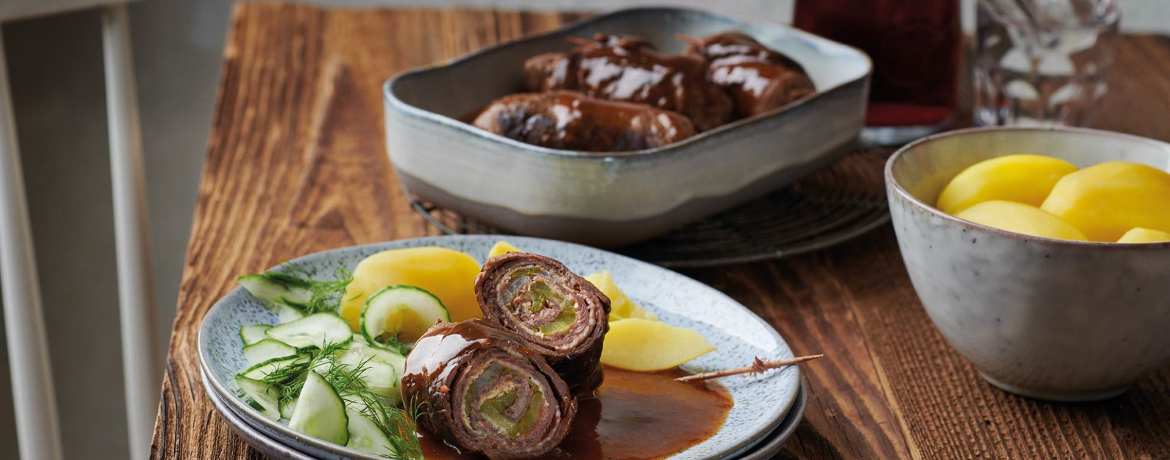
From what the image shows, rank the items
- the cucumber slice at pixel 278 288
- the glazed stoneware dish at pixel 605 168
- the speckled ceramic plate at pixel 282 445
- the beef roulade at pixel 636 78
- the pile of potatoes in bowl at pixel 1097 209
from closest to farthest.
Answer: the speckled ceramic plate at pixel 282 445, the pile of potatoes in bowl at pixel 1097 209, the cucumber slice at pixel 278 288, the glazed stoneware dish at pixel 605 168, the beef roulade at pixel 636 78

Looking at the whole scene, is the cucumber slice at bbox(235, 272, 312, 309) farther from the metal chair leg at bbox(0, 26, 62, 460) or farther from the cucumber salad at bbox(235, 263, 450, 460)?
the metal chair leg at bbox(0, 26, 62, 460)

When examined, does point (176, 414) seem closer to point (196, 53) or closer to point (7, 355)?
point (7, 355)

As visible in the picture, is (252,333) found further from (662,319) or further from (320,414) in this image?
(662,319)

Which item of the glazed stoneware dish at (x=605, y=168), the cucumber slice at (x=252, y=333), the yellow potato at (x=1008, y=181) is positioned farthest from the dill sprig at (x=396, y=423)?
the yellow potato at (x=1008, y=181)

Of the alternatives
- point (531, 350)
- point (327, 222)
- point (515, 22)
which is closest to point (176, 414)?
point (531, 350)

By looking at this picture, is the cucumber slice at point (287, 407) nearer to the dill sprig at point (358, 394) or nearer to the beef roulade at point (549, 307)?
the dill sprig at point (358, 394)
